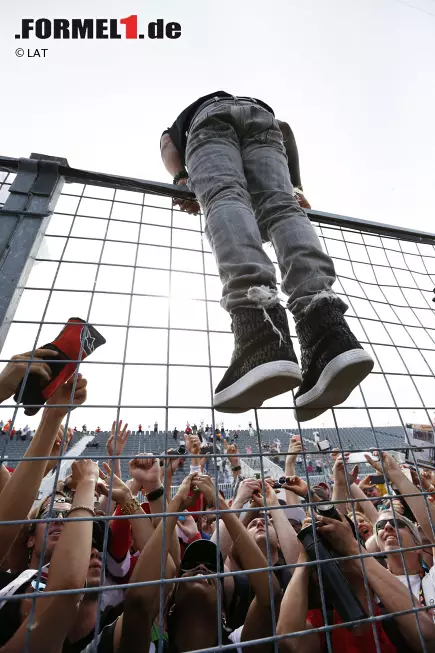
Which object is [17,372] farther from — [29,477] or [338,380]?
[338,380]

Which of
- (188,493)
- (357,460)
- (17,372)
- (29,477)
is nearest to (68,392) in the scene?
(17,372)

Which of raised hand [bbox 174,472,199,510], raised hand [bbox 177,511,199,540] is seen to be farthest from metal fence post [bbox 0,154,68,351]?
raised hand [bbox 177,511,199,540]

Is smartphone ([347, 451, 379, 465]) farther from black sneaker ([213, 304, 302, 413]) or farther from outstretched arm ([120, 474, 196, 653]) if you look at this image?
outstretched arm ([120, 474, 196, 653])

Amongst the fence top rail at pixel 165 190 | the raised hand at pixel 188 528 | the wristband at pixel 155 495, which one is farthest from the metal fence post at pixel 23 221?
the raised hand at pixel 188 528

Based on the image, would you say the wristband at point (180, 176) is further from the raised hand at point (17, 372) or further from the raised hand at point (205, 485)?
the raised hand at point (205, 485)

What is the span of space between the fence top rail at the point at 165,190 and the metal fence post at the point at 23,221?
1.8 inches

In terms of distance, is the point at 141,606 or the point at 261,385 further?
the point at 141,606

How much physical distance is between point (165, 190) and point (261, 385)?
1030 millimetres

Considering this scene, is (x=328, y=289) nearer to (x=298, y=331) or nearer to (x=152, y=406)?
(x=298, y=331)

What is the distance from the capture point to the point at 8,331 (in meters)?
0.97

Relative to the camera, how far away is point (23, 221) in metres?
1.12

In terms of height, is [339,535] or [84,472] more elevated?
[84,472]

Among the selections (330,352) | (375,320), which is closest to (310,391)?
(330,352)

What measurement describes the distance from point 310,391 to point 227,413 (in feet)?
0.84
